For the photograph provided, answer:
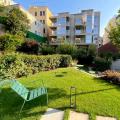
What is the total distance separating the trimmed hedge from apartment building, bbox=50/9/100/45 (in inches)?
1554

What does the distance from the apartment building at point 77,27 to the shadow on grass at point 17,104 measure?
48.9m

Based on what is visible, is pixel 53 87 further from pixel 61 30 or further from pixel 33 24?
pixel 61 30

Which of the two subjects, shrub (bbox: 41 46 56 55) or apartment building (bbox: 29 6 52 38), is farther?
apartment building (bbox: 29 6 52 38)

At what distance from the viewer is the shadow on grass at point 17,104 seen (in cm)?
692

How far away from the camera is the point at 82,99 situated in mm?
8758

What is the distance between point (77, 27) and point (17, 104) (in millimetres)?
54511

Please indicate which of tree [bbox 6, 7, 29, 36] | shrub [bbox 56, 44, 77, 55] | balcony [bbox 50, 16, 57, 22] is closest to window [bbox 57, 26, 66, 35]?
balcony [bbox 50, 16, 57, 22]

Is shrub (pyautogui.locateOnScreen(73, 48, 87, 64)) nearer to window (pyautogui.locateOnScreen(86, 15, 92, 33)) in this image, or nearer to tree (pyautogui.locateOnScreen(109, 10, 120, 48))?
tree (pyautogui.locateOnScreen(109, 10, 120, 48))

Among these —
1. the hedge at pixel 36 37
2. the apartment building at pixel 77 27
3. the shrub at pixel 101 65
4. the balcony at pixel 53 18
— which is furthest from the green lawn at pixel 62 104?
the balcony at pixel 53 18

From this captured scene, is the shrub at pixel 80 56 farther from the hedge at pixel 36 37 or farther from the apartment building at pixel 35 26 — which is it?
the apartment building at pixel 35 26

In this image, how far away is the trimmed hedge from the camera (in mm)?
12698

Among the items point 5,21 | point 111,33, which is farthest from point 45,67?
point 5,21

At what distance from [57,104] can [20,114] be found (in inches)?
62.9

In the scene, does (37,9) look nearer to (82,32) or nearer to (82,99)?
(82,32)
